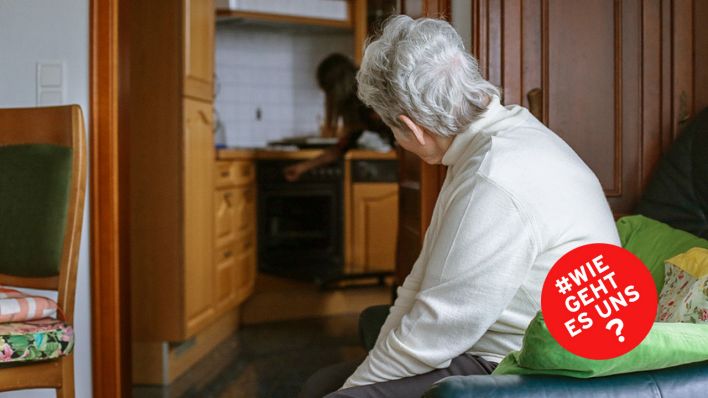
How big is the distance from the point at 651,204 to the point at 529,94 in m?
0.47

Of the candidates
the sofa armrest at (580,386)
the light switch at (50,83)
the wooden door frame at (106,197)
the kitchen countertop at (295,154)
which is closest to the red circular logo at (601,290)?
the sofa armrest at (580,386)

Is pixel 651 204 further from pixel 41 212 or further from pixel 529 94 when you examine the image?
pixel 41 212

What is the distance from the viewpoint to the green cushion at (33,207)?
203 cm

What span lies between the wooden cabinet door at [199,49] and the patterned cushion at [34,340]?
141cm

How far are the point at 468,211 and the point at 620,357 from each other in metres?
0.35

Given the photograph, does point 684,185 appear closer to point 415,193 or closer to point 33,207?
point 415,193

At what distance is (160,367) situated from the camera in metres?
3.04

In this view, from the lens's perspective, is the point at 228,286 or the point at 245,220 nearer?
the point at 228,286

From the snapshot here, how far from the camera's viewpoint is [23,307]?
6.11 feet

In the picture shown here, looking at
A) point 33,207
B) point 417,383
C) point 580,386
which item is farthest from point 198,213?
point 580,386

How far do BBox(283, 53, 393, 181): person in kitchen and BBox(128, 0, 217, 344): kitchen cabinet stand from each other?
44.4 inches

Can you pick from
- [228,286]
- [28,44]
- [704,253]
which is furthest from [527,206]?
[228,286]

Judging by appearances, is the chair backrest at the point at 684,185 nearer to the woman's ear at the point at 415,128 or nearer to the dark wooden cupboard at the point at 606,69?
the dark wooden cupboard at the point at 606,69

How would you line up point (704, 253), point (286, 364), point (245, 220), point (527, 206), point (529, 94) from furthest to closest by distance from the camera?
point (245, 220), point (286, 364), point (529, 94), point (704, 253), point (527, 206)
